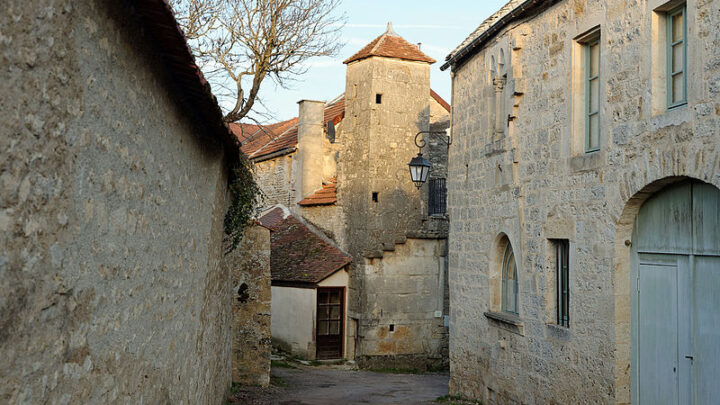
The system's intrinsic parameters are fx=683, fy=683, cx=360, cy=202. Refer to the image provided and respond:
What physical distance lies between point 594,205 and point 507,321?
2.64 metres

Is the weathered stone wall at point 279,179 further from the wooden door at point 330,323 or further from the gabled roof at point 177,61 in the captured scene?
the gabled roof at point 177,61

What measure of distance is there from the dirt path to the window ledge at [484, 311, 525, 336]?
2.47 m

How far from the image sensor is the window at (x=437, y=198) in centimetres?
1988

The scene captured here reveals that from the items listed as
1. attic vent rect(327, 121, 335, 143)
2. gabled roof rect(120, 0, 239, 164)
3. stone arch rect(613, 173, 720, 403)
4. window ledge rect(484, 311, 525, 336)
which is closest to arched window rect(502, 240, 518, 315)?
window ledge rect(484, 311, 525, 336)

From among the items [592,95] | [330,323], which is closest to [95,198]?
[592,95]

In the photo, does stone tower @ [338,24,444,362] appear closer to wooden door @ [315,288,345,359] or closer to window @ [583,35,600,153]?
wooden door @ [315,288,345,359]

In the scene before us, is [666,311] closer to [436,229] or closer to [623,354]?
[623,354]

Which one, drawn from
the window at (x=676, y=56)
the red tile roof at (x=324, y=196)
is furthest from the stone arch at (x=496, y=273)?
the red tile roof at (x=324, y=196)

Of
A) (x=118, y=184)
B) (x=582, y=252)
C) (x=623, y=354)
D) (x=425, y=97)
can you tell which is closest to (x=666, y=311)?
(x=623, y=354)

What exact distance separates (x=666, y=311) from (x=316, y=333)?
43.5 feet

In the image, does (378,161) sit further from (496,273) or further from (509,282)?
(509,282)

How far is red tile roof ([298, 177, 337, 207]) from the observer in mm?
20359

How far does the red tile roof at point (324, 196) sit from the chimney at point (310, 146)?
0.19m

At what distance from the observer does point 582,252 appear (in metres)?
7.87
